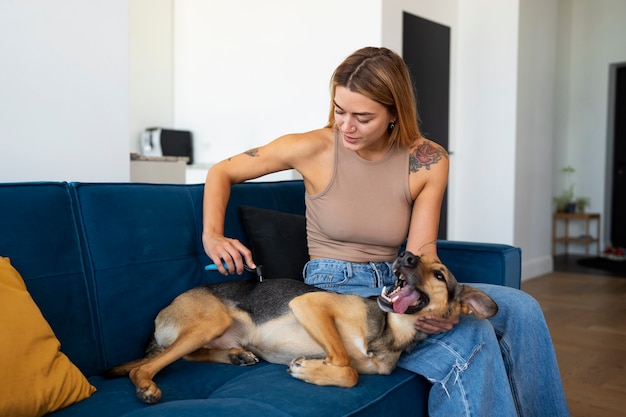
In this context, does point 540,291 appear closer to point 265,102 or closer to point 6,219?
point 265,102

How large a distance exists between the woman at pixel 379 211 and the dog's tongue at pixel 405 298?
67 mm

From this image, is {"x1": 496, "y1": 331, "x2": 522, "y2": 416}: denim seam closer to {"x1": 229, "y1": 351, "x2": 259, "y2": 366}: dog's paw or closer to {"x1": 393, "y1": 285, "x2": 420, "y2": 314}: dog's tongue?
{"x1": 393, "y1": 285, "x2": 420, "y2": 314}: dog's tongue

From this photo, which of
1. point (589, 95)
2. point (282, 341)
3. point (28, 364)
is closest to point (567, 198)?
point (589, 95)

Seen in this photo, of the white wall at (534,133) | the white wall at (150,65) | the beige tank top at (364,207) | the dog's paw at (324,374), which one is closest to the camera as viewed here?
the dog's paw at (324,374)

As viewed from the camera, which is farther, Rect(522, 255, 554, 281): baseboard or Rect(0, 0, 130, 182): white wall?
Rect(522, 255, 554, 281): baseboard

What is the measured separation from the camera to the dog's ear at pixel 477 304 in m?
1.68

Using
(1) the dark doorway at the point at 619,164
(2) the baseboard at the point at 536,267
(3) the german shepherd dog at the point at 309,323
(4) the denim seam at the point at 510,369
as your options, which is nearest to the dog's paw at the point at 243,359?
(3) the german shepherd dog at the point at 309,323

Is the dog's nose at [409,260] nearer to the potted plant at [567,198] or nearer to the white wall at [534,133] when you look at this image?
the white wall at [534,133]

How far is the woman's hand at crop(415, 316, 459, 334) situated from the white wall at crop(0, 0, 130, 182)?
159 centimetres

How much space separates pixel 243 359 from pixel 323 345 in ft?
0.93

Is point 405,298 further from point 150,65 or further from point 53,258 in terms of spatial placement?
point 150,65

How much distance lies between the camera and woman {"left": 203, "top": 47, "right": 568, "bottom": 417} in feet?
5.71

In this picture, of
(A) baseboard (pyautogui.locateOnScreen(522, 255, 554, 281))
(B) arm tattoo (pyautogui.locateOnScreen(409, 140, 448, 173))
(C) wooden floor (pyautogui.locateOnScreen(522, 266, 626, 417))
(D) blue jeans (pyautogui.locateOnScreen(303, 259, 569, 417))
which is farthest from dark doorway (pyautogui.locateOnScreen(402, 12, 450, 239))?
(D) blue jeans (pyautogui.locateOnScreen(303, 259, 569, 417))

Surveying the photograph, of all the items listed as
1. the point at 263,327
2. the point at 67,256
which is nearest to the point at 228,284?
the point at 263,327
